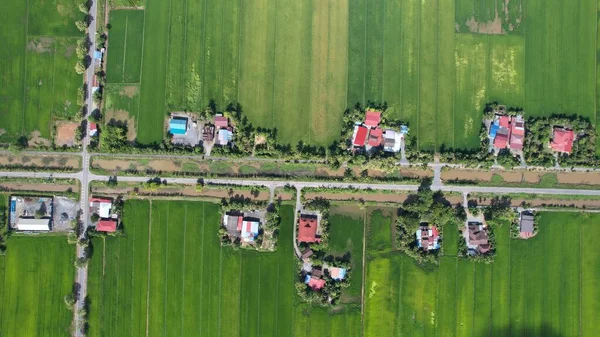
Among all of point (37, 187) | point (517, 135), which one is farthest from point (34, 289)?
Result: point (517, 135)

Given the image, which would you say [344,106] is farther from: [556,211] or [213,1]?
[556,211]

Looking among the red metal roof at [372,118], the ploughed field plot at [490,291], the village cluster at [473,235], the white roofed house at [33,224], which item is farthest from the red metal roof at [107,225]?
the village cluster at [473,235]

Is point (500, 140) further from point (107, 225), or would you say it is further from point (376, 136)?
point (107, 225)

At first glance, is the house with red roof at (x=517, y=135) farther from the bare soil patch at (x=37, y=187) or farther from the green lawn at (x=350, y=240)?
the bare soil patch at (x=37, y=187)

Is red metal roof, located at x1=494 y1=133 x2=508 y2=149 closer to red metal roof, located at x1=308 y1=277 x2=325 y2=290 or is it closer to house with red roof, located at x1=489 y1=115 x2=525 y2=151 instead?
house with red roof, located at x1=489 y1=115 x2=525 y2=151

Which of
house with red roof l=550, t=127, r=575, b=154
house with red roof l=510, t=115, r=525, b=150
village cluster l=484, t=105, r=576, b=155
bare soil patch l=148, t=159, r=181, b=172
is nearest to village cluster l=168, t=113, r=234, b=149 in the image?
bare soil patch l=148, t=159, r=181, b=172

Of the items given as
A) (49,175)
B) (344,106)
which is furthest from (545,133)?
(49,175)

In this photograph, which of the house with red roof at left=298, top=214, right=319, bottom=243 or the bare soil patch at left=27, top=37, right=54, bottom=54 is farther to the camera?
the bare soil patch at left=27, top=37, right=54, bottom=54
